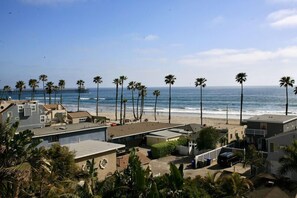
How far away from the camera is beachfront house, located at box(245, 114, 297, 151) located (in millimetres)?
41969

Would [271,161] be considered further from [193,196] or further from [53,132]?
[53,132]

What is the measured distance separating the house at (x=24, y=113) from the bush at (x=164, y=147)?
20.5 metres

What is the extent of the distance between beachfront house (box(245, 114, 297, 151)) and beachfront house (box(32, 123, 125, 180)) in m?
21.1

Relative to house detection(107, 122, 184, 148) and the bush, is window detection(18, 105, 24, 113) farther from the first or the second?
the bush

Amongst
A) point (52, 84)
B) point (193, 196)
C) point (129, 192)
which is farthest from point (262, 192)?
point (52, 84)

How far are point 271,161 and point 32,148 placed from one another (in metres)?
24.8

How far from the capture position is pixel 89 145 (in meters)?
30.7

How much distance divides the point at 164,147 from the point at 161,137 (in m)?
3.71

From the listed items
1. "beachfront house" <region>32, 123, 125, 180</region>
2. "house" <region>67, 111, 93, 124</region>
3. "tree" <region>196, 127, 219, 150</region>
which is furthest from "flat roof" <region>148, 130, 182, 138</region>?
"house" <region>67, 111, 93, 124</region>

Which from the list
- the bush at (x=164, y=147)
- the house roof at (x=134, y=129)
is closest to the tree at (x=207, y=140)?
the bush at (x=164, y=147)

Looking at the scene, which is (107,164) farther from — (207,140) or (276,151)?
(276,151)

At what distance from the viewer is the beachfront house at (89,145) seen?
27.7m

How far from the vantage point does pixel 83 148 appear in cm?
2928

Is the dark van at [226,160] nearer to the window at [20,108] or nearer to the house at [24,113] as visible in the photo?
the house at [24,113]
